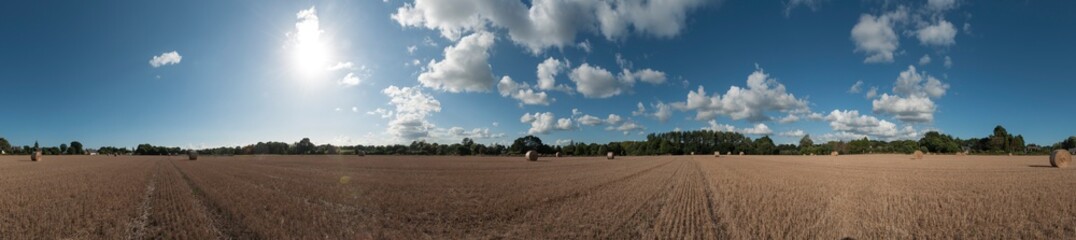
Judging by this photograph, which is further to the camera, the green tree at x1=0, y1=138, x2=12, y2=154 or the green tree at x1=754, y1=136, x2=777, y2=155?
the green tree at x1=754, y1=136, x2=777, y2=155

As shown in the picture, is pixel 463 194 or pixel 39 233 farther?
pixel 463 194

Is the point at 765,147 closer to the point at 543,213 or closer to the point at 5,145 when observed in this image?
the point at 543,213

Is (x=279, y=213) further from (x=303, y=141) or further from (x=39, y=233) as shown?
(x=303, y=141)

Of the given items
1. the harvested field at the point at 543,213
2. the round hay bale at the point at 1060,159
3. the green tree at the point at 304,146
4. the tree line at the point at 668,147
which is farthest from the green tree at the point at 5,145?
the round hay bale at the point at 1060,159

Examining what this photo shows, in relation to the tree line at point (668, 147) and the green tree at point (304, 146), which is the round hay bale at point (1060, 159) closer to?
the tree line at point (668, 147)

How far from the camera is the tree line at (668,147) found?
128m

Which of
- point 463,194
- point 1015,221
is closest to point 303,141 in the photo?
point 463,194

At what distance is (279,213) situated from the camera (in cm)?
1115

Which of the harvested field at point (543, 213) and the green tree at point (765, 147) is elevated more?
the green tree at point (765, 147)

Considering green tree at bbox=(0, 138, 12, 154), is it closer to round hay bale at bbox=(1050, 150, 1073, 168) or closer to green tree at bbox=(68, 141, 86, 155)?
green tree at bbox=(68, 141, 86, 155)

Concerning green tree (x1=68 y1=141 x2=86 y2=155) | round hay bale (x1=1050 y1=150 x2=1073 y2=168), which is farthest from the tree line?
round hay bale (x1=1050 y1=150 x2=1073 y2=168)

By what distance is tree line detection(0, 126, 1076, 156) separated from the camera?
128m

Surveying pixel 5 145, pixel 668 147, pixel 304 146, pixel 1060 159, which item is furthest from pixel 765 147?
pixel 5 145

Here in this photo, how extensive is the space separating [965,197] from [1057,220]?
3969 millimetres
